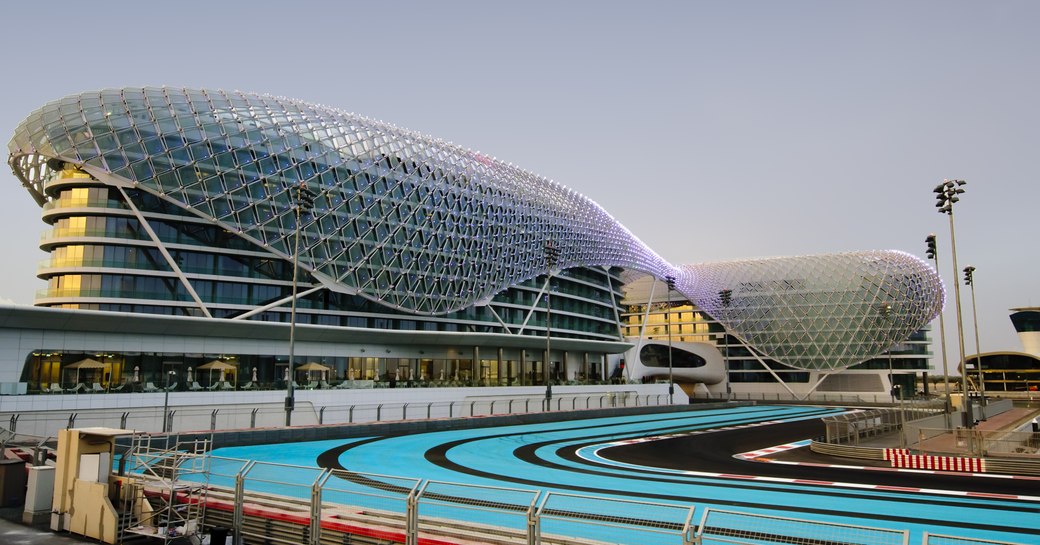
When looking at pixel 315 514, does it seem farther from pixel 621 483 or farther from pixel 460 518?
pixel 621 483

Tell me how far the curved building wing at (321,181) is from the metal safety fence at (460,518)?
41226mm

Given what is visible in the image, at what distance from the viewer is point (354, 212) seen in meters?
57.0

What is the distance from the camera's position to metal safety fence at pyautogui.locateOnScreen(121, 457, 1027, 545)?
28.8 ft

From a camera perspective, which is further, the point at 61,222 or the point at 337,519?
the point at 61,222

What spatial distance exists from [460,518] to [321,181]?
48.1 m

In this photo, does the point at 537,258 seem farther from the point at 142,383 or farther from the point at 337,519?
the point at 337,519

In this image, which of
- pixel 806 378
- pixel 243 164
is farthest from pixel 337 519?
pixel 806 378

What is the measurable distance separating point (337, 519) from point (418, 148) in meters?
55.4

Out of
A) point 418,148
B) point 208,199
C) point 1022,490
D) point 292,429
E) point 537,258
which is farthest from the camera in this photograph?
point 537,258

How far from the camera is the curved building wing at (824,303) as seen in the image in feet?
349

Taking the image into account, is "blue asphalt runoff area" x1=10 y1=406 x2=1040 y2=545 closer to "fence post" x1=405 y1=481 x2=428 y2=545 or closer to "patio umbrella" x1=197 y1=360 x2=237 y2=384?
"fence post" x1=405 y1=481 x2=428 y2=545

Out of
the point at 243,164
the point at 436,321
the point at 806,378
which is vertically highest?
the point at 243,164

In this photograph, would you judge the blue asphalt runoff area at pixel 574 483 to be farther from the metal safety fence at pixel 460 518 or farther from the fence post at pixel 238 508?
the fence post at pixel 238 508

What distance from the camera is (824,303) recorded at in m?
111
